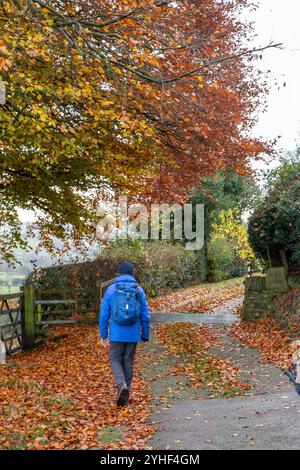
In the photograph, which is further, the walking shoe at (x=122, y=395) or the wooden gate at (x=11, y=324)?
the wooden gate at (x=11, y=324)

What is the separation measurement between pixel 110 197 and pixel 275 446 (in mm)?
13259

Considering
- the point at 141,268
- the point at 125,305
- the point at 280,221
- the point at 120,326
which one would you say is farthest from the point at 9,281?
the point at 125,305

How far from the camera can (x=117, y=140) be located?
12.8 metres

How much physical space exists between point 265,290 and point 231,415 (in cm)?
910

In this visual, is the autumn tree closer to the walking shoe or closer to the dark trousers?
the dark trousers

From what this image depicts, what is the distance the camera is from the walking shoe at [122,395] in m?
7.45

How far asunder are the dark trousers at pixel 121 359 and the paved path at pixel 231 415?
2.13 feet

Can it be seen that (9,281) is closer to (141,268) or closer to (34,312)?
(34,312)

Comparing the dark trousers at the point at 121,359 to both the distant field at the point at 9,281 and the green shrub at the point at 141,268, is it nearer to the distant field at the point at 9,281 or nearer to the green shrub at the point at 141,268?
the green shrub at the point at 141,268

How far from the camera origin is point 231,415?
6.79 m

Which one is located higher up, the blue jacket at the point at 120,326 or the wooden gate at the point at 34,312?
the blue jacket at the point at 120,326

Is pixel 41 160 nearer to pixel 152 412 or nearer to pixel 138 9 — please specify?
pixel 138 9

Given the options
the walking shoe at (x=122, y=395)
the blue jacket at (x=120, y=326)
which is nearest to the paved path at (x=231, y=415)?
the walking shoe at (x=122, y=395)

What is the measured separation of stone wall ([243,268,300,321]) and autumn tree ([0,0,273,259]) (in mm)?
3208
